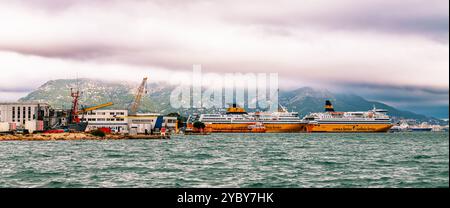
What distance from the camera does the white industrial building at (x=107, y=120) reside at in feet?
587

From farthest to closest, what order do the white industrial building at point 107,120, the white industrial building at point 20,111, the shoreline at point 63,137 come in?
the white industrial building at point 20,111
the white industrial building at point 107,120
the shoreline at point 63,137

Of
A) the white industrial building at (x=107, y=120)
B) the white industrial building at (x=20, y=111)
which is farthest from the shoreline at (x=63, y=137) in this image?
the white industrial building at (x=20, y=111)

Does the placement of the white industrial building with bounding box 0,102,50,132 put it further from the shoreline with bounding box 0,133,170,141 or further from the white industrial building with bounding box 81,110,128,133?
the shoreline with bounding box 0,133,170,141

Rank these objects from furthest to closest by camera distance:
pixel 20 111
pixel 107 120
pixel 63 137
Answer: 1. pixel 20 111
2. pixel 107 120
3. pixel 63 137

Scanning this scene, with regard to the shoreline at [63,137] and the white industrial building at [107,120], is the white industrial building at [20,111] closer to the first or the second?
the white industrial building at [107,120]

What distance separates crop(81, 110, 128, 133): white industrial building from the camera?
17902 centimetres

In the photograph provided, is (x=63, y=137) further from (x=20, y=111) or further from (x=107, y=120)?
(x=20, y=111)

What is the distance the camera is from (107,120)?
595 ft

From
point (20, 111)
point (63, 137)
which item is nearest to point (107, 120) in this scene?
point (20, 111)

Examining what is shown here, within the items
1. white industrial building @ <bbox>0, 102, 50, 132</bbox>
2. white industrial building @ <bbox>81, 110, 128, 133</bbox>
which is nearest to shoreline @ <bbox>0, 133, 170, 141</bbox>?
white industrial building @ <bbox>81, 110, 128, 133</bbox>
